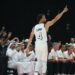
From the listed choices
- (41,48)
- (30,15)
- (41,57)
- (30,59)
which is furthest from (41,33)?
(30,15)

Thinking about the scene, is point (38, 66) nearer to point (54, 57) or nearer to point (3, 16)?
point (54, 57)

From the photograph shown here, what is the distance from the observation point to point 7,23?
55.1 ft

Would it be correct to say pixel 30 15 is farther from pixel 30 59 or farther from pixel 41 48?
pixel 41 48

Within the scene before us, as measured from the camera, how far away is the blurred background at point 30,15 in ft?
55.0

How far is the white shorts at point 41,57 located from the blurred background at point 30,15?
615 cm

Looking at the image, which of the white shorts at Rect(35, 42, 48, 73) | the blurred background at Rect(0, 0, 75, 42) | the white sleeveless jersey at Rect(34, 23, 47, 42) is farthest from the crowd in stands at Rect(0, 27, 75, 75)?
the blurred background at Rect(0, 0, 75, 42)

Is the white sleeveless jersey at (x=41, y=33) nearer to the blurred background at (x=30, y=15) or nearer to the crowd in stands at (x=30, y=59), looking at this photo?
the crowd in stands at (x=30, y=59)

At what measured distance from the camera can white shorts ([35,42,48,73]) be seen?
10.5 m

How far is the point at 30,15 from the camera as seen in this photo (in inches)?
671

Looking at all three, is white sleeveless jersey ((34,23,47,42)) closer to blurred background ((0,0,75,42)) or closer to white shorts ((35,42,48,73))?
white shorts ((35,42,48,73))

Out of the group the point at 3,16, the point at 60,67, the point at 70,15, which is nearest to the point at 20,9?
the point at 3,16

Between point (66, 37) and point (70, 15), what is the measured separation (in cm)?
93

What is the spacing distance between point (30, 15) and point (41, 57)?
662cm

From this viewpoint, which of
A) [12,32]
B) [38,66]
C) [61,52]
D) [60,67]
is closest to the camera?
[38,66]
